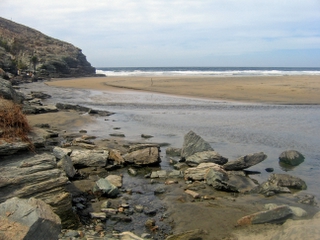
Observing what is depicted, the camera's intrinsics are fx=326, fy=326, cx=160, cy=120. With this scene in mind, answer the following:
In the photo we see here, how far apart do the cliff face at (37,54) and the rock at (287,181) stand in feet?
146

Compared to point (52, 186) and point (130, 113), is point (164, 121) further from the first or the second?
point (52, 186)

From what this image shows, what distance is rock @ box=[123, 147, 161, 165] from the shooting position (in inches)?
375

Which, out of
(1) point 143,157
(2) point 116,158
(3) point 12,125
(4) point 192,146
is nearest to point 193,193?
(1) point 143,157

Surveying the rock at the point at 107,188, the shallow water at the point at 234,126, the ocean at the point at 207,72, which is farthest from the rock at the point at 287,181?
the ocean at the point at 207,72

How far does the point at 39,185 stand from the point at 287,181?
19.2 feet

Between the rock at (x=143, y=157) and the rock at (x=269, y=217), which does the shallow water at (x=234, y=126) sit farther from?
the rock at (x=269, y=217)

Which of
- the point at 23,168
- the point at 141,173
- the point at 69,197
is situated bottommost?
the point at 141,173

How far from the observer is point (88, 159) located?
366 inches

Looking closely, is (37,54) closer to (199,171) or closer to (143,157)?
(143,157)

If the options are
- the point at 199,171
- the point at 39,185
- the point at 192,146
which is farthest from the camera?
the point at 192,146

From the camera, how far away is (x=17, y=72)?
5038 centimetres

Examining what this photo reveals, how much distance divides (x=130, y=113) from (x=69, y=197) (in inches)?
530

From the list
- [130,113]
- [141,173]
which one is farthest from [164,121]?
[141,173]

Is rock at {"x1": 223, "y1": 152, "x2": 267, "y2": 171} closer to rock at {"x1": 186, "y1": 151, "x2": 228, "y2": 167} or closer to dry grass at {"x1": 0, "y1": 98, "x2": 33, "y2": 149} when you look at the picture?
rock at {"x1": 186, "y1": 151, "x2": 228, "y2": 167}
